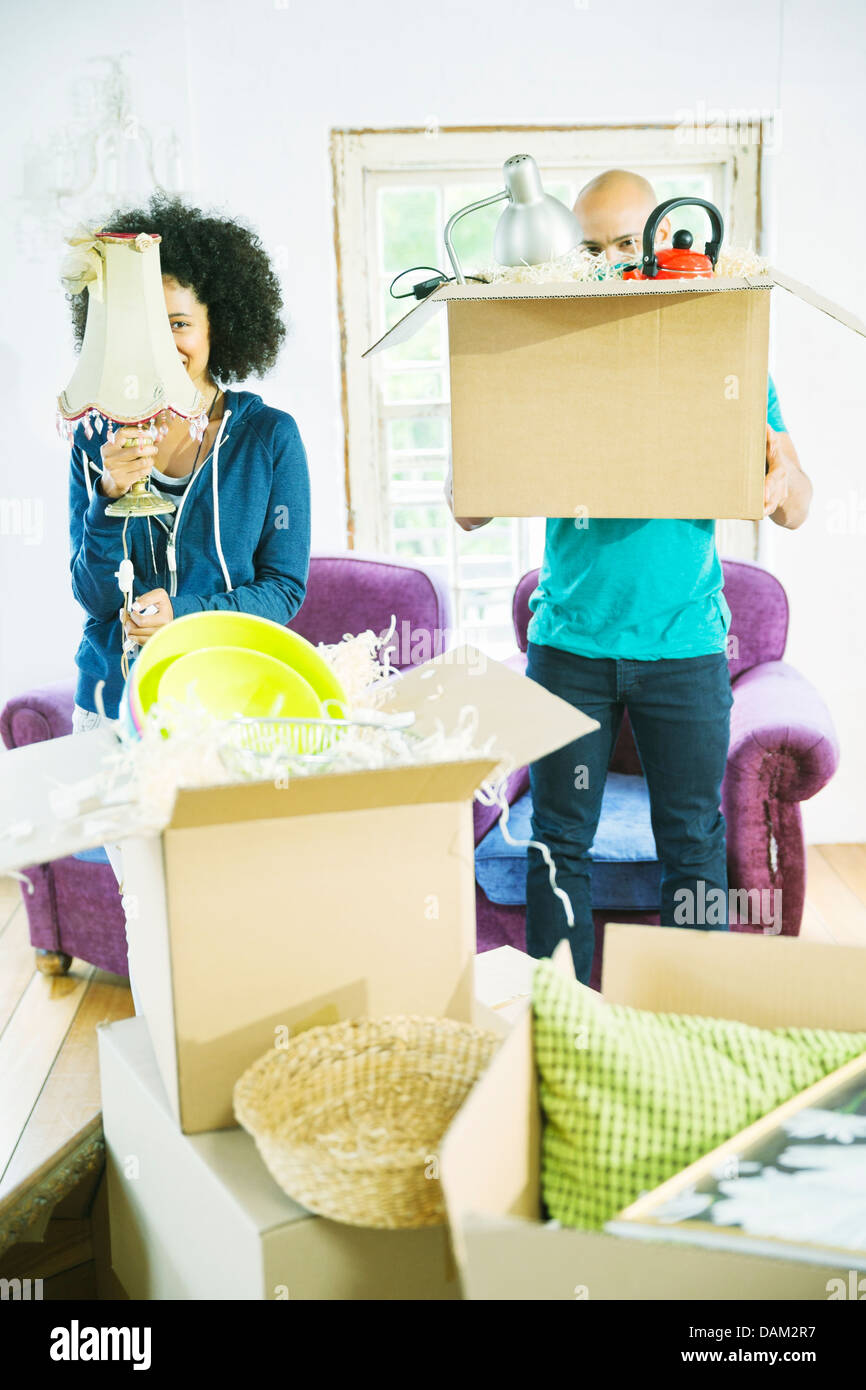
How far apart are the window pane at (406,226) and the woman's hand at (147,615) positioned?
6.38 feet

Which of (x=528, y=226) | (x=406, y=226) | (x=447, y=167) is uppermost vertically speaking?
(x=447, y=167)

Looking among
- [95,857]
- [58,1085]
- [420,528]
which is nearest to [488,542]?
[420,528]

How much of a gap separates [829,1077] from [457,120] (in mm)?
2743

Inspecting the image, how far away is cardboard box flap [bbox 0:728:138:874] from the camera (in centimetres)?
79

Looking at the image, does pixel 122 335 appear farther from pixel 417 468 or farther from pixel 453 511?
pixel 417 468

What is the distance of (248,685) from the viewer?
1.03 metres

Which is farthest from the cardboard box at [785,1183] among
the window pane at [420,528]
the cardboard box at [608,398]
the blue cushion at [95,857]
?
the window pane at [420,528]

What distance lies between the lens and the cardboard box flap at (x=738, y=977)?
3.19 ft

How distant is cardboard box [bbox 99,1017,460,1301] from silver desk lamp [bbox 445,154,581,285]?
0.89 m

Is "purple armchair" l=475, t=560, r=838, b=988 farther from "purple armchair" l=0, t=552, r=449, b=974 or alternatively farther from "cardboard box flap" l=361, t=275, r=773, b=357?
"cardboard box flap" l=361, t=275, r=773, b=357

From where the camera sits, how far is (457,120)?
3008 millimetres

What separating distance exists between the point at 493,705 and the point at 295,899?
0.25 metres
